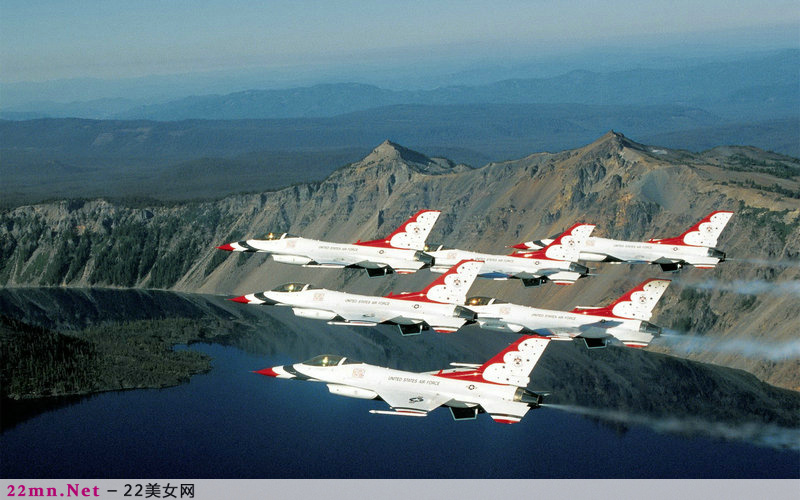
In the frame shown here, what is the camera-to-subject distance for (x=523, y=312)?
113 metres

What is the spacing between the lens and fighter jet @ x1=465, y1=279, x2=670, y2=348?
112 meters

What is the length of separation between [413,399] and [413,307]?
14644 mm

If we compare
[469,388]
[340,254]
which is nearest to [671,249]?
[340,254]

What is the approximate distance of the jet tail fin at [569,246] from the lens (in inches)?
4943

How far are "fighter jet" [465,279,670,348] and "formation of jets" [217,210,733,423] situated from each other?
113 mm

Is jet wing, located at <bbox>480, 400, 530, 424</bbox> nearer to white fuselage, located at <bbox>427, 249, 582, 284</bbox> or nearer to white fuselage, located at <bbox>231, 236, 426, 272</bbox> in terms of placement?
white fuselage, located at <bbox>231, 236, 426, 272</bbox>

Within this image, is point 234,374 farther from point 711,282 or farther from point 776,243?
point 776,243

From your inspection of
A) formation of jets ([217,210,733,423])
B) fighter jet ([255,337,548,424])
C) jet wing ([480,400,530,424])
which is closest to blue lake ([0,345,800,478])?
formation of jets ([217,210,733,423])

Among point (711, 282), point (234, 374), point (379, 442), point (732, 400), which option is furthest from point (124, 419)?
point (711, 282)

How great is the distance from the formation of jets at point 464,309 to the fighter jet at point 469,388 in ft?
0.32

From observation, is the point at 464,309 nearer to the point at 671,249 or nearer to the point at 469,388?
the point at 469,388

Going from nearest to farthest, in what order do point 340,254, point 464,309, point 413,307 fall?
point 464,309
point 413,307
point 340,254

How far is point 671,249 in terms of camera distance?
130 meters

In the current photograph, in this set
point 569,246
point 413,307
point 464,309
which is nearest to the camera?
point 464,309
